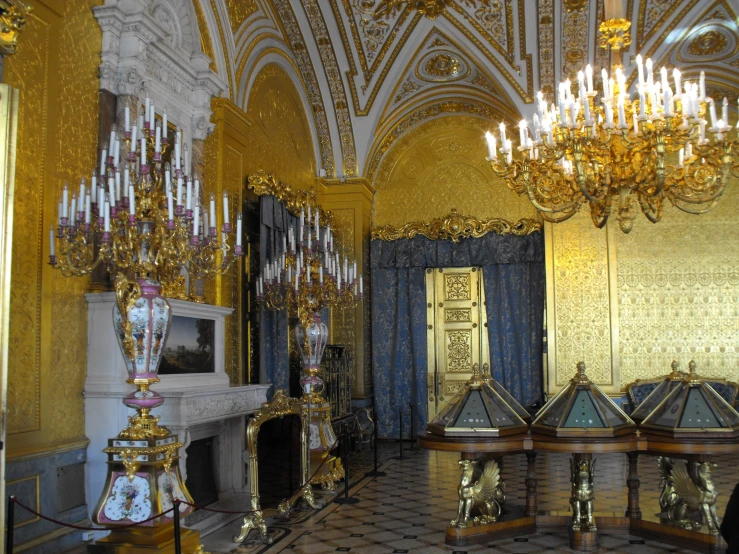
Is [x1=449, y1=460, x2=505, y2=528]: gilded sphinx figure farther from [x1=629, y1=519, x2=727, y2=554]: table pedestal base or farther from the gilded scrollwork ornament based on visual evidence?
the gilded scrollwork ornament

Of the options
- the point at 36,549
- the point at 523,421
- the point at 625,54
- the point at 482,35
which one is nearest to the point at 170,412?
the point at 36,549

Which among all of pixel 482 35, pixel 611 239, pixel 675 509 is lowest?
pixel 675 509

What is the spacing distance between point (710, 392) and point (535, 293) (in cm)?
579

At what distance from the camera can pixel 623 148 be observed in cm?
599

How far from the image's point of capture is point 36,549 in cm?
468

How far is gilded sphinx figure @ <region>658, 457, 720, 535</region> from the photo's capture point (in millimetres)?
5234

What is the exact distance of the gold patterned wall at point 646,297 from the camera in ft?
34.0

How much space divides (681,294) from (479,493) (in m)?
6.30

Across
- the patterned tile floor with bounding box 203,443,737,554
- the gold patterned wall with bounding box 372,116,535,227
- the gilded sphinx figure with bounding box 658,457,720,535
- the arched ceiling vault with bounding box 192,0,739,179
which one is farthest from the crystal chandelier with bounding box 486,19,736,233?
the gold patterned wall with bounding box 372,116,535,227

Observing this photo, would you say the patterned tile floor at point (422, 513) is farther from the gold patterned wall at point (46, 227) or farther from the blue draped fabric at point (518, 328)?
the blue draped fabric at point (518, 328)

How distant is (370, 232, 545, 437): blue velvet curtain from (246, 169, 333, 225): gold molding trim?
1999mm

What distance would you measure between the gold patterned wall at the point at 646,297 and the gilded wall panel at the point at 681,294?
14 millimetres

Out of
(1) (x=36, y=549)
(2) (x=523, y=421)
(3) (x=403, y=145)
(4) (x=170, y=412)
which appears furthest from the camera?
(3) (x=403, y=145)

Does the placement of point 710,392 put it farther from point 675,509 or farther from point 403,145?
point 403,145
